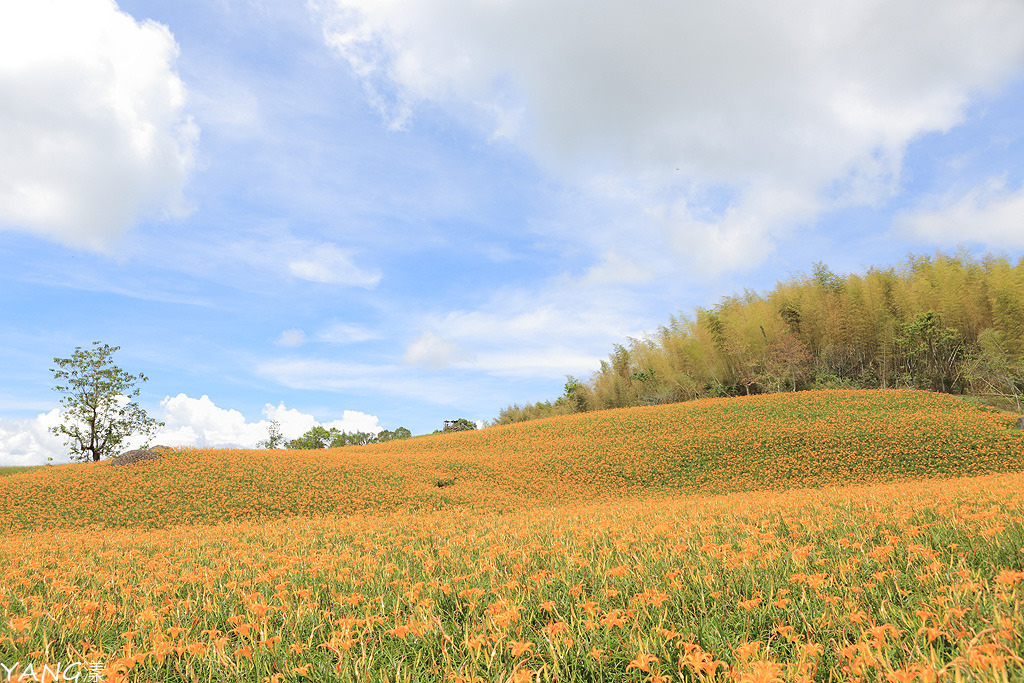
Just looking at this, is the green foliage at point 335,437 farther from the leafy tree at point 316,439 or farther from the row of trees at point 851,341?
the row of trees at point 851,341

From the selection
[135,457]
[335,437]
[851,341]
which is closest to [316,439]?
[335,437]

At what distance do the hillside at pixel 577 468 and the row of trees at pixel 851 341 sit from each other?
555 cm

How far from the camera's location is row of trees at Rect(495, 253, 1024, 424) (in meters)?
28.9

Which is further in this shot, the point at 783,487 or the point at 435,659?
the point at 783,487

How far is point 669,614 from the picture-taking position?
8.93 feet

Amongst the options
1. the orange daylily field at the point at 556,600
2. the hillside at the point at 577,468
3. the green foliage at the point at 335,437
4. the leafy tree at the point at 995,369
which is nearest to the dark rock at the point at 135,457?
the hillside at the point at 577,468

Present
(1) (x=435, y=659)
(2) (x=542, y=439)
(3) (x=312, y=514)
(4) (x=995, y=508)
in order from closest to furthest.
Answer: (1) (x=435, y=659) < (4) (x=995, y=508) < (3) (x=312, y=514) < (2) (x=542, y=439)

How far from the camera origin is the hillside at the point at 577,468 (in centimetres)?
1659

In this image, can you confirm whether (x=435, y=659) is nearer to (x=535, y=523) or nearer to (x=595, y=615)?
(x=595, y=615)

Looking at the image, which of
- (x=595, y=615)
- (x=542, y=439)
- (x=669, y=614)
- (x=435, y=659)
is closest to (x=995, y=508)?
(x=669, y=614)

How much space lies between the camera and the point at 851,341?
1361 inches

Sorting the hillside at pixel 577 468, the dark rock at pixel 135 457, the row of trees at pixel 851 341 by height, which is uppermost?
the row of trees at pixel 851 341

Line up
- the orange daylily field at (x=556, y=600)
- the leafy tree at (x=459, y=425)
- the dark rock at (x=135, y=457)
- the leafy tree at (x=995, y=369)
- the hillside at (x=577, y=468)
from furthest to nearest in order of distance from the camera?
the leafy tree at (x=459, y=425) → the leafy tree at (x=995, y=369) → the dark rock at (x=135, y=457) → the hillside at (x=577, y=468) → the orange daylily field at (x=556, y=600)

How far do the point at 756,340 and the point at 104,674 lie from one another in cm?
3907
